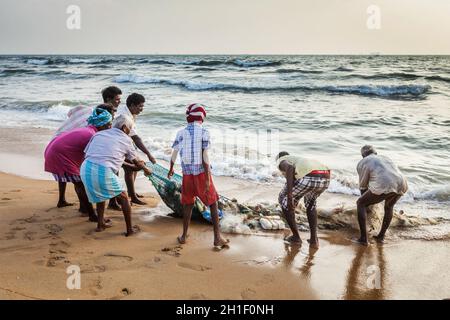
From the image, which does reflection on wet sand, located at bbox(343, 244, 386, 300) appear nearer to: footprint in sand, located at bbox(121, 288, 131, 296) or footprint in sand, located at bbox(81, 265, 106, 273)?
footprint in sand, located at bbox(121, 288, 131, 296)

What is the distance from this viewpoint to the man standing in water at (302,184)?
445 centimetres

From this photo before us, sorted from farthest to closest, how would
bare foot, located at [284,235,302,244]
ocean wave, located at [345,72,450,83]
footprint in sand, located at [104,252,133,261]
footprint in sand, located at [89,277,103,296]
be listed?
1. ocean wave, located at [345,72,450,83]
2. bare foot, located at [284,235,302,244]
3. footprint in sand, located at [104,252,133,261]
4. footprint in sand, located at [89,277,103,296]

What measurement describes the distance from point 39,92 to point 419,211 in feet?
65.5

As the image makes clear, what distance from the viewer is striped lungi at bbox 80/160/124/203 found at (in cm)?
419

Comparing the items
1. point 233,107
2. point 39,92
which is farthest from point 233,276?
point 39,92

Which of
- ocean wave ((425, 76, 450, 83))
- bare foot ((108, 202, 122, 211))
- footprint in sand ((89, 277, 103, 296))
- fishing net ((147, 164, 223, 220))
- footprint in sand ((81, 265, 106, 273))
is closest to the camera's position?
footprint in sand ((89, 277, 103, 296))

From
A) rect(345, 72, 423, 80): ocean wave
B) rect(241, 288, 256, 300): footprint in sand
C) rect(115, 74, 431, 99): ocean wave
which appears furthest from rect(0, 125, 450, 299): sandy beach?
rect(345, 72, 423, 80): ocean wave

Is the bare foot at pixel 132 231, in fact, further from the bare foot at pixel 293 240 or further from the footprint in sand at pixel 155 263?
the bare foot at pixel 293 240

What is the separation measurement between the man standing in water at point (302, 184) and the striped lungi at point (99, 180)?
1.82 m

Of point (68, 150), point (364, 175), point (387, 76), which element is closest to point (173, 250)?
point (68, 150)

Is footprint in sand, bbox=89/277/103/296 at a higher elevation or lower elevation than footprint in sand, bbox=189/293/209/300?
higher

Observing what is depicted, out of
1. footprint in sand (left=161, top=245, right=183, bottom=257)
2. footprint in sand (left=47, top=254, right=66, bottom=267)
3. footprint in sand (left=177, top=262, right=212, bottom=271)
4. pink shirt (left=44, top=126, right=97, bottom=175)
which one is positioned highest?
pink shirt (left=44, top=126, right=97, bottom=175)

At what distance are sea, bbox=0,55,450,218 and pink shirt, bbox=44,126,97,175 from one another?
324 centimetres
